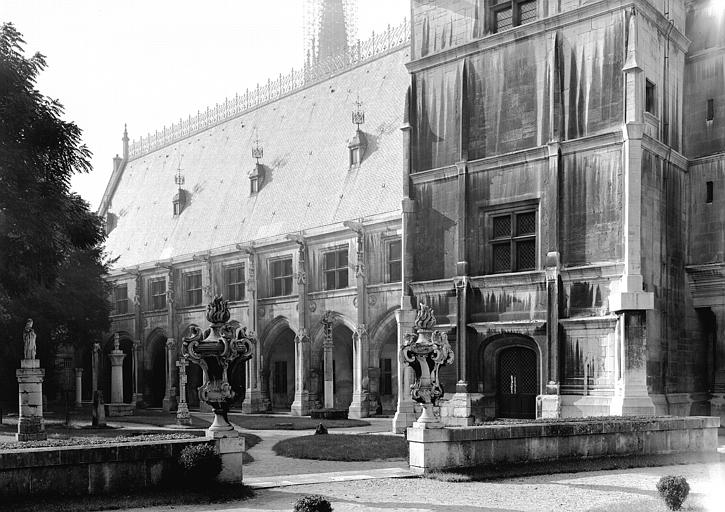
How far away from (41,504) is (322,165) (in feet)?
110

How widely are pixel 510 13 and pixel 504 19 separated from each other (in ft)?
0.87

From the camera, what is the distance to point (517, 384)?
25750 mm

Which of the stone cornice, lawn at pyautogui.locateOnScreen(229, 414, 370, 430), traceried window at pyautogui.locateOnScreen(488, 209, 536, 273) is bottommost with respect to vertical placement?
lawn at pyautogui.locateOnScreen(229, 414, 370, 430)

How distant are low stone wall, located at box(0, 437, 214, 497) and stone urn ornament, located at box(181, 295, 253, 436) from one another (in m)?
1.09

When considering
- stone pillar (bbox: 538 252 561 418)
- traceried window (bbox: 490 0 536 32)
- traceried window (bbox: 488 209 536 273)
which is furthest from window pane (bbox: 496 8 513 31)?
stone pillar (bbox: 538 252 561 418)

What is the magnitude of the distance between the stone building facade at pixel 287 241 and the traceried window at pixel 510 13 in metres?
12.0

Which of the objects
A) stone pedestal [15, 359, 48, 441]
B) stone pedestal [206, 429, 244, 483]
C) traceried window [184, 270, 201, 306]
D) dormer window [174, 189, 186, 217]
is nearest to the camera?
stone pedestal [206, 429, 244, 483]

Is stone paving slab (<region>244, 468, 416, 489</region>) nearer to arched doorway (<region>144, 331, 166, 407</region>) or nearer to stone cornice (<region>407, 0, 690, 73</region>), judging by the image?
stone cornice (<region>407, 0, 690, 73</region>)

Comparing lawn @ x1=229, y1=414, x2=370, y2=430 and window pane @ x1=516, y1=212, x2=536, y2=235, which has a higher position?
window pane @ x1=516, y1=212, x2=536, y2=235

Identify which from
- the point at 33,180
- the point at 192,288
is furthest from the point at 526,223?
the point at 192,288

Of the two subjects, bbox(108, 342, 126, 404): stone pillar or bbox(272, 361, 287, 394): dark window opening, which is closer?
bbox(108, 342, 126, 404): stone pillar

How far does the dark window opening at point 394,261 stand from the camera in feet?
123

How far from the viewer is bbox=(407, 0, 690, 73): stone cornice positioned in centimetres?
2408

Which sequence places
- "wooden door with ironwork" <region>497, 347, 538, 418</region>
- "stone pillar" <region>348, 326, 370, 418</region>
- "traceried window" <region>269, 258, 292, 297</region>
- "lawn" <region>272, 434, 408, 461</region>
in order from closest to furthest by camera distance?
"lawn" <region>272, 434, 408, 461</region> → "wooden door with ironwork" <region>497, 347, 538, 418</region> → "stone pillar" <region>348, 326, 370, 418</region> → "traceried window" <region>269, 258, 292, 297</region>
